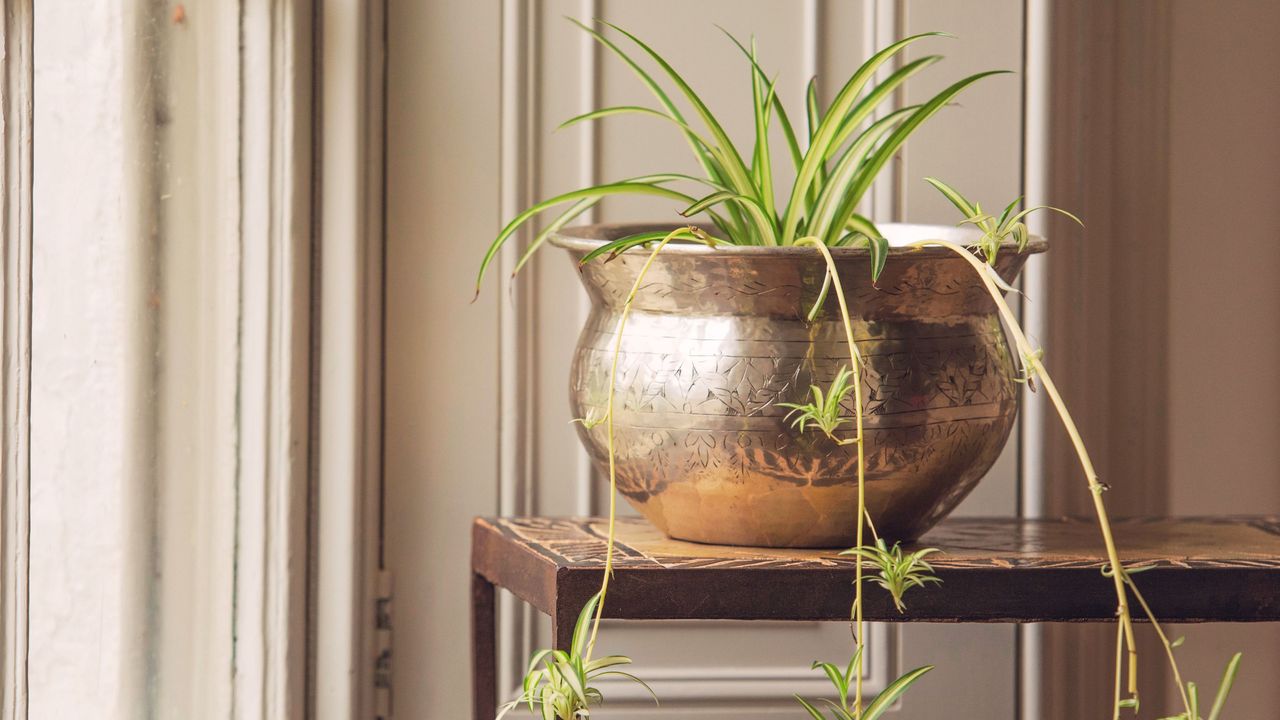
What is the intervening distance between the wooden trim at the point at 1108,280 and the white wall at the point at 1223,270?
0.08ft

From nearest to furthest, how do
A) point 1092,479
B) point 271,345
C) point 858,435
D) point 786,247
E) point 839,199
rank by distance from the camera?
point 1092,479 → point 858,435 → point 786,247 → point 839,199 → point 271,345

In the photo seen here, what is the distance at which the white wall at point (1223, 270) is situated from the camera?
1.31 metres

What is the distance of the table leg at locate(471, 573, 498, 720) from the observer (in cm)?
113

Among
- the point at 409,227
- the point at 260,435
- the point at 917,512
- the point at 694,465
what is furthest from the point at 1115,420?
the point at 260,435

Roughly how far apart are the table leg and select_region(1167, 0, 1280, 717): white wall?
745 mm

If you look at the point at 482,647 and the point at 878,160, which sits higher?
the point at 878,160

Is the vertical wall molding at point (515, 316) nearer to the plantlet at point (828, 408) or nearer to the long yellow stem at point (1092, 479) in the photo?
the plantlet at point (828, 408)

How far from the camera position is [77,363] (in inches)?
33.4

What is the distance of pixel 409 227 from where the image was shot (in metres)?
1.24

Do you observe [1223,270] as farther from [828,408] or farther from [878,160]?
[828,408]

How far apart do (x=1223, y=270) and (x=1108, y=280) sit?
0.14m

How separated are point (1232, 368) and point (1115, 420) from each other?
151mm

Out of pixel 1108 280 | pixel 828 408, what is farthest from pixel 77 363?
pixel 1108 280

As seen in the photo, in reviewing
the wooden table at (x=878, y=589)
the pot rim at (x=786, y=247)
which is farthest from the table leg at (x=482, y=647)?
→ the pot rim at (x=786, y=247)
